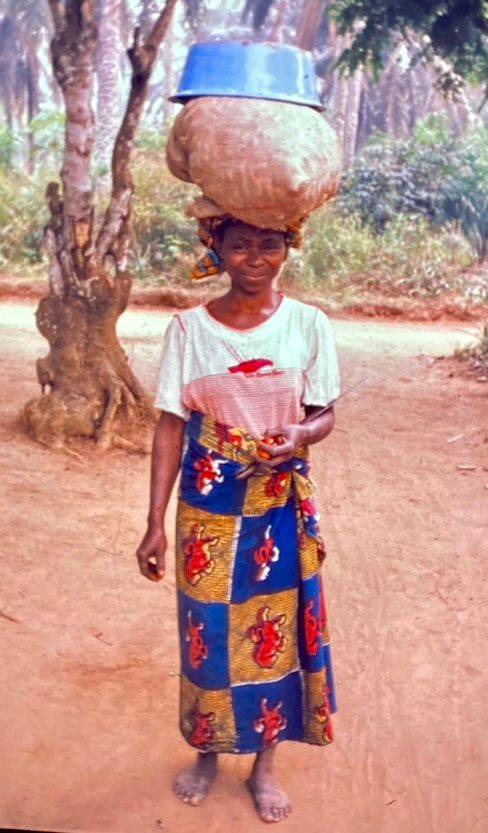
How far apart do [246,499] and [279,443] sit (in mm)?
155

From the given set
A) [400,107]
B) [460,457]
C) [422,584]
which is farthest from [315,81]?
[400,107]

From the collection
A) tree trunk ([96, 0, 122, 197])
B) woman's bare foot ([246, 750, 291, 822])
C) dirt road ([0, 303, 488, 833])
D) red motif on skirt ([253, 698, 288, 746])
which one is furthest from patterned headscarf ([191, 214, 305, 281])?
tree trunk ([96, 0, 122, 197])

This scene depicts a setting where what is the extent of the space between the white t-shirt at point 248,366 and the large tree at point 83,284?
9.65 ft

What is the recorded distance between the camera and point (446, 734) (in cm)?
284

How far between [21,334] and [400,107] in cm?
518

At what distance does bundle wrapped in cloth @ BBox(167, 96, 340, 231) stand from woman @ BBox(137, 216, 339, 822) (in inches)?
3.8

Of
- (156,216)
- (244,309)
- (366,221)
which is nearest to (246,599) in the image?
(244,309)

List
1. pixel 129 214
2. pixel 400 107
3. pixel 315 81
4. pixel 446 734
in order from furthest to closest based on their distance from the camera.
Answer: pixel 400 107 < pixel 129 214 < pixel 446 734 < pixel 315 81

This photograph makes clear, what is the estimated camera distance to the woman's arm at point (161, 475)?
86.4 inches

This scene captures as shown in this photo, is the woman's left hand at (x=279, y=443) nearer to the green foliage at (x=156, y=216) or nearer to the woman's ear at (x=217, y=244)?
the woman's ear at (x=217, y=244)

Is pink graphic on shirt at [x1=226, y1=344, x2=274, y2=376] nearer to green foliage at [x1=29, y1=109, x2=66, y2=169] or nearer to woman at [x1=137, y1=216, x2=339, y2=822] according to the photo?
woman at [x1=137, y1=216, x2=339, y2=822]

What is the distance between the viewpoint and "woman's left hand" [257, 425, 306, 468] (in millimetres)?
2062

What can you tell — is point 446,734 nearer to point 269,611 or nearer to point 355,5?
point 269,611

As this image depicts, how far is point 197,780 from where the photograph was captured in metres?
2.44
